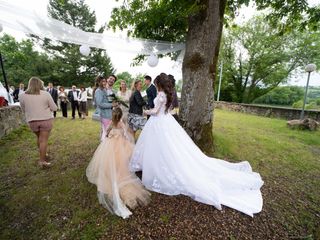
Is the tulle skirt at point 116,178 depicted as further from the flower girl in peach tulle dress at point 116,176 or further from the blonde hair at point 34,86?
the blonde hair at point 34,86

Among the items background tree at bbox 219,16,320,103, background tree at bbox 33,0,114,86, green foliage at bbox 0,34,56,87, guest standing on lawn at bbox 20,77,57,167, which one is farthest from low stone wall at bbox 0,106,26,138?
background tree at bbox 219,16,320,103

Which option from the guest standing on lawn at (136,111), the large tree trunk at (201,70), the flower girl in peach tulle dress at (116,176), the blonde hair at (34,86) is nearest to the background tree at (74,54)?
the guest standing on lawn at (136,111)

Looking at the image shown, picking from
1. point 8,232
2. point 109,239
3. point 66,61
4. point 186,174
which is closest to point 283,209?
point 186,174

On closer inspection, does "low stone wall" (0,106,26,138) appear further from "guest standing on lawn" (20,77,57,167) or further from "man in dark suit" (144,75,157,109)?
"man in dark suit" (144,75,157,109)

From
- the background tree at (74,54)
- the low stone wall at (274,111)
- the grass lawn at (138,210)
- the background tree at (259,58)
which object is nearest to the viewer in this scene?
the grass lawn at (138,210)

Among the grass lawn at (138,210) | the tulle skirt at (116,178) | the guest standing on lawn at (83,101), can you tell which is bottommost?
the grass lawn at (138,210)

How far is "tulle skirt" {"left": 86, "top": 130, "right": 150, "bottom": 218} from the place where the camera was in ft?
7.84

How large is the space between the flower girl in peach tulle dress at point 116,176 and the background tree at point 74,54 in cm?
1962

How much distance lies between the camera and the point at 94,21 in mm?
21688

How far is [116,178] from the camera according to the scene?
2.67 metres

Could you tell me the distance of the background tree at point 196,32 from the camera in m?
3.48

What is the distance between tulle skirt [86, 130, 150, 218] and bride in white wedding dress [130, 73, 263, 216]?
15 cm

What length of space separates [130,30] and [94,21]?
805 inches

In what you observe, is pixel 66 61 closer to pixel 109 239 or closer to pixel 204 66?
pixel 204 66
